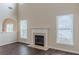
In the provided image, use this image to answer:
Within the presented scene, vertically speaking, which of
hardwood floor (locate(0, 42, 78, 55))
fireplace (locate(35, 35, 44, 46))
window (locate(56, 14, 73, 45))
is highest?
window (locate(56, 14, 73, 45))

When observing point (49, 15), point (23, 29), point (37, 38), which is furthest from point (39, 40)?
point (49, 15)

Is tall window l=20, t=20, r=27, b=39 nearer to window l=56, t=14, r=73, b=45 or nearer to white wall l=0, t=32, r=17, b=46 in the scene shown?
white wall l=0, t=32, r=17, b=46

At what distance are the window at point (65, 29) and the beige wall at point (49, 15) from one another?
67 millimetres

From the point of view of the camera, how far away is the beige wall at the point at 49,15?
1603 millimetres

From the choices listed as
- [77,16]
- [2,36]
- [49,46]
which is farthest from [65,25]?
[2,36]

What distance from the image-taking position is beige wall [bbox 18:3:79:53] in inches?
63.1

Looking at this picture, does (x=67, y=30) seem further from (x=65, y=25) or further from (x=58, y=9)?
(x=58, y=9)

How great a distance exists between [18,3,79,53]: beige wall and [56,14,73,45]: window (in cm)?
7

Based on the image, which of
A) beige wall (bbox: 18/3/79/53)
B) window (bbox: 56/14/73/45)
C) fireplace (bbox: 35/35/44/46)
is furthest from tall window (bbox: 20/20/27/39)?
window (bbox: 56/14/73/45)

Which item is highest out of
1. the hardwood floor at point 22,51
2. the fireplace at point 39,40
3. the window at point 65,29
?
the window at point 65,29

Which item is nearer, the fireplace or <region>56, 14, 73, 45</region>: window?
<region>56, 14, 73, 45</region>: window

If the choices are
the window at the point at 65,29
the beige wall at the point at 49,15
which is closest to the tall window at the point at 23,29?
the beige wall at the point at 49,15

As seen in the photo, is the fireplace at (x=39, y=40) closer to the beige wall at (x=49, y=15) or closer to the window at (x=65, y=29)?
the beige wall at (x=49, y=15)

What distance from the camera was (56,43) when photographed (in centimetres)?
165
